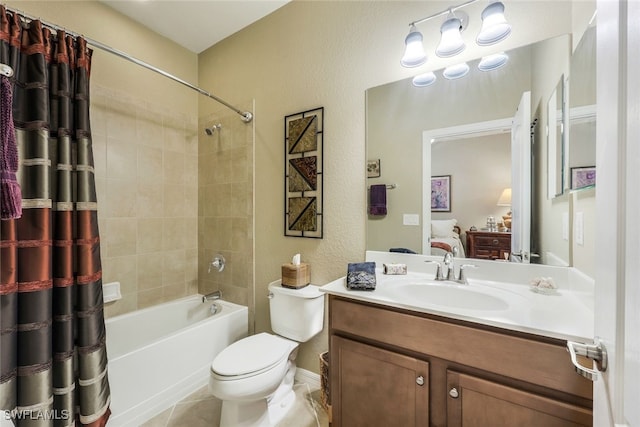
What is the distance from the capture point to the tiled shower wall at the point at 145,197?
1.95 m

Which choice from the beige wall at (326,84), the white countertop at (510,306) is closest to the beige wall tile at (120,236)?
the beige wall at (326,84)

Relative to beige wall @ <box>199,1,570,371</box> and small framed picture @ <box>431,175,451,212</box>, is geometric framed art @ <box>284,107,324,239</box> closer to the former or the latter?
beige wall @ <box>199,1,570,371</box>

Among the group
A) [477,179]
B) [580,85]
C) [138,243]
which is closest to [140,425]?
[138,243]

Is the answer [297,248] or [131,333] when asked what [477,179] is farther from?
[131,333]

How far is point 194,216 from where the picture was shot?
8.26 ft

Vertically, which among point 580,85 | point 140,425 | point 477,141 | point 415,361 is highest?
point 580,85

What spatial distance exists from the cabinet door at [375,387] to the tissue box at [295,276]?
56 centimetres

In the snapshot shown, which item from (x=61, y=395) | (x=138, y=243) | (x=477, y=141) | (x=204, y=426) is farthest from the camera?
(x=138, y=243)

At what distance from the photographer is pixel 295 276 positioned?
177cm

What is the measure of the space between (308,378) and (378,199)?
1351 mm

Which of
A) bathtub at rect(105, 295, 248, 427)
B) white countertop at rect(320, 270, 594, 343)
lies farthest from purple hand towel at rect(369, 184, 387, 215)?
bathtub at rect(105, 295, 248, 427)

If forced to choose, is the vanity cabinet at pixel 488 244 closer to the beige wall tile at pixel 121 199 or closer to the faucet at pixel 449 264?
the faucet at pixel 449 264

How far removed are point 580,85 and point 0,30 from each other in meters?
2.24

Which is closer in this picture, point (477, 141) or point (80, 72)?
point (80, 72)
